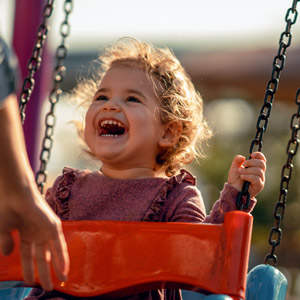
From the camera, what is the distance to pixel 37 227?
913 millimetres

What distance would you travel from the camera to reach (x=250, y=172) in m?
1.47

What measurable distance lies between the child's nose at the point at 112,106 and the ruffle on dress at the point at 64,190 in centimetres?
19

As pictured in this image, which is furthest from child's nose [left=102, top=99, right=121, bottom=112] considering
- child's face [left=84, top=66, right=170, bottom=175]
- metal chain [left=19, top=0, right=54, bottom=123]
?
metal chain [left=19, top=0, right=54, bottom=123]

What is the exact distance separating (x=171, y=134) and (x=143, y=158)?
0.13 m

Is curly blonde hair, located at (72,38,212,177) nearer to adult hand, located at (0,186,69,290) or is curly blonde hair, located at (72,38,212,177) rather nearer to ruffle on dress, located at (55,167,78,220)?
ruffle on dress, located at (55,167,78,220)

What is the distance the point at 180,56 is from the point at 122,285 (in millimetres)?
4628

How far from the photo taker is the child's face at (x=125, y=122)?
1656 mm

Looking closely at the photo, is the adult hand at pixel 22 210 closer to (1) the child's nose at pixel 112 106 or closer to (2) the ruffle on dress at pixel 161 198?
(2) the ruffle on dress at pixel 161 198

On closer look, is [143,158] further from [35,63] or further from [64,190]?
[35,63]

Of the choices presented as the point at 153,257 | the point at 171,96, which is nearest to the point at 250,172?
the point at 153,257

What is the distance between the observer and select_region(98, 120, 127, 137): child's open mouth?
167 centimetres

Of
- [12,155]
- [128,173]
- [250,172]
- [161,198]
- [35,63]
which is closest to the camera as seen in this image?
[12,155]

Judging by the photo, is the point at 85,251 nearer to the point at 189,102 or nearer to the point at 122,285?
the point at 122,285

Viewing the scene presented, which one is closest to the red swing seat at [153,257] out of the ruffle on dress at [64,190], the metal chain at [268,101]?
the metal chain at [268,101]
